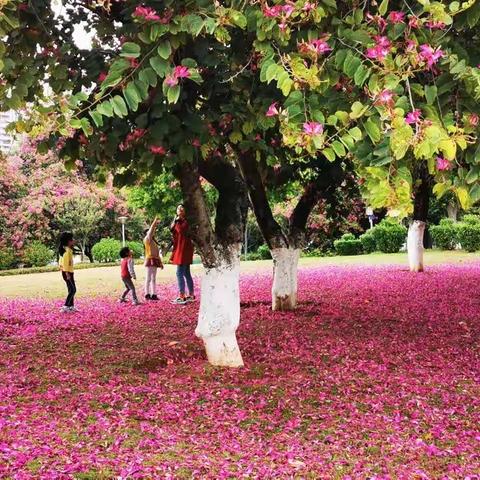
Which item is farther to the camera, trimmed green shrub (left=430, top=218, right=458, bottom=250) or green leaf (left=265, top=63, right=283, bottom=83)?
trimmed green shrub (left=430, top=218, right=458, bottom=250)

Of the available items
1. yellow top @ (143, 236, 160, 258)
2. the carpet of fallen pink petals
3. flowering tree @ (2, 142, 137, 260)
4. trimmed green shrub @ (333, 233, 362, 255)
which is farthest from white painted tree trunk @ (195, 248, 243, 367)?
trimmed green shrub @ (333, 233, 362, 255)

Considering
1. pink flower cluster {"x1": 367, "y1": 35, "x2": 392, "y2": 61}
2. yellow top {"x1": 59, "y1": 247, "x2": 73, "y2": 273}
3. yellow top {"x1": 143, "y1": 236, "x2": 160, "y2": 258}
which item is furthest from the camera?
yellow top {"x1": 143, "y1": 236, "x2": 160, "y2": 258}

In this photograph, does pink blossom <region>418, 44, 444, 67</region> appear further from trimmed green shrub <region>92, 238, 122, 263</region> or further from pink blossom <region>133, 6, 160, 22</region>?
trimmed green shrub <region>92, 238, 122, 263</region>

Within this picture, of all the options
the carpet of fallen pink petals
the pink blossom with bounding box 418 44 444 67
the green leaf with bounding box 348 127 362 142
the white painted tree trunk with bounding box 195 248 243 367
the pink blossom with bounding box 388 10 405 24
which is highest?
the pink blossom with bounding box 388 10 405 24

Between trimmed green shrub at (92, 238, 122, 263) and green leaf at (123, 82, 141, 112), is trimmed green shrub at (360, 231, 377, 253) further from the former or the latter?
green leaf at (123, 82, 141, 112)

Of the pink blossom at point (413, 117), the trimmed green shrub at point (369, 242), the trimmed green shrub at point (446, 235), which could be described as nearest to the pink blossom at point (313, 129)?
the pink blossom at point (413, 117)

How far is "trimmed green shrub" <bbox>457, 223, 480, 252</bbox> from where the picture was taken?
103 ft

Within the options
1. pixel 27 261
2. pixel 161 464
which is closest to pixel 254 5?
pixel 161 464

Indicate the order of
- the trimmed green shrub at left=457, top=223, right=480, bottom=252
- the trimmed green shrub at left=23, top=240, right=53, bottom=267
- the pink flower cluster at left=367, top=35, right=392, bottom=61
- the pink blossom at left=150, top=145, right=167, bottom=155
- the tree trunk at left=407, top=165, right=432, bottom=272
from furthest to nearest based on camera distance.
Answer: the trimmed green shrub at left=23, top=240, right=53, bottom=267 < the trimmed green shrub at left=457, top=223, right=480, bottom=252 < the tree trunk at left=407, top=165, right=432, bottom=272 < the pink blossom at left=150, top=145, right=167, bottom=155 < the pink flower cluster at left=367, top=35, right=392, bottom=61

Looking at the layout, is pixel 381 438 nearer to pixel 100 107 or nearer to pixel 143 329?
pixel 100 107

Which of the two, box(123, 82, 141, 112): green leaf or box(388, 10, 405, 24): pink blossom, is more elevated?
box(388, 10, 405, 24): pink blossom

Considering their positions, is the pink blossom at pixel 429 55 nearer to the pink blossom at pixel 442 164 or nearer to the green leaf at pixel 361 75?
the green leaf at pixel 361 75

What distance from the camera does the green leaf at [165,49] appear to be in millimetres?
4666

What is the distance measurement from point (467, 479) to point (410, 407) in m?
1.70
